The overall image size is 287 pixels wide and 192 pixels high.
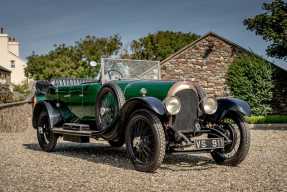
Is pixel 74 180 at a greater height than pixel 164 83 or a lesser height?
lesser

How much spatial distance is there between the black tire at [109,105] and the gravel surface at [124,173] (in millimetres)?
657

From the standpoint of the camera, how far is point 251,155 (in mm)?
9461

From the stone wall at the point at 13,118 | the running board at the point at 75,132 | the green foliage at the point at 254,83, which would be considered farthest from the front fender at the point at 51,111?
the green foliage at the point at 254,83

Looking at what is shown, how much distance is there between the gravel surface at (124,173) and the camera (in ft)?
20.5

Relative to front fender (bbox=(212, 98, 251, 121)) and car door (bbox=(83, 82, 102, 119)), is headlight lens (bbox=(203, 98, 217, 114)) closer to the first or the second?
front fender (bbox=(212, 98, 251, 121))

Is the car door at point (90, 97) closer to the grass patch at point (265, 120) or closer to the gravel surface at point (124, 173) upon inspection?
the gravel surface at point (124, 173)

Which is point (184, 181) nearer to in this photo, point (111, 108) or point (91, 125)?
point (111, 108)

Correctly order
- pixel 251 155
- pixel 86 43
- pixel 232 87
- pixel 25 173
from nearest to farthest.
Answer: pixel 25 173 → pixel 251 155 → pixel 232 87 → pixel 86 43

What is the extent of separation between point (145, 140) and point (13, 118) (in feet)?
34.5

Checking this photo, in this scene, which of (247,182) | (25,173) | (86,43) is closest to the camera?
(247,182)

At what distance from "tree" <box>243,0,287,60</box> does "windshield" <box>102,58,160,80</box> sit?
1349 cm

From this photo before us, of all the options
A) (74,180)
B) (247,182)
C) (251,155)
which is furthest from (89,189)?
(251,155)

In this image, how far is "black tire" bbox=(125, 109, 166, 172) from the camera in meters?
7.22

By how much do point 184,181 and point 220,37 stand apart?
63.3 feet
